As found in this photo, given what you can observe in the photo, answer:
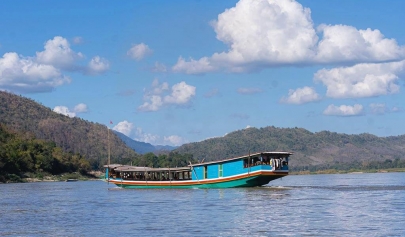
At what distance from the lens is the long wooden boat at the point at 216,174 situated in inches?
2384

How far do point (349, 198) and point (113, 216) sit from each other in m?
19.8

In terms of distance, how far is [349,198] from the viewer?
48.6 meters

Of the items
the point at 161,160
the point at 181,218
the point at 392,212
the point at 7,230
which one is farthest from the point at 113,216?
the point at 161,160

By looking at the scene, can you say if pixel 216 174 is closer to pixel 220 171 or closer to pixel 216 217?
pixel 220 171

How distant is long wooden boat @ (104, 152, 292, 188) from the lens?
60547mm

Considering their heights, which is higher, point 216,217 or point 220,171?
point 220,171

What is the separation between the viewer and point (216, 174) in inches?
2559

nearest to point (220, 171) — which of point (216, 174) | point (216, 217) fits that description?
point (216, 174)

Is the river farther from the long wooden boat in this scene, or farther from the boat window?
the boat window

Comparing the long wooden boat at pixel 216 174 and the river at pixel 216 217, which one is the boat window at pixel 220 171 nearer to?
the long wooden boat at pixel 216 174

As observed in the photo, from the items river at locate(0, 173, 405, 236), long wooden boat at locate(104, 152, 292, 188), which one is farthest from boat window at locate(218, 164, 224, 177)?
river at locate(0, 173, 405, 236)

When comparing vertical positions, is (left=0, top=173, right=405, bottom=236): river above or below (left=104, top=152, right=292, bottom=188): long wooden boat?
below

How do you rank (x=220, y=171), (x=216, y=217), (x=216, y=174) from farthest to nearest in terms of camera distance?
(x=216, y=174) → (x=220, y=171) → (x=216, y=217)

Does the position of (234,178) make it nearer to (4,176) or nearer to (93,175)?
(4,176)
